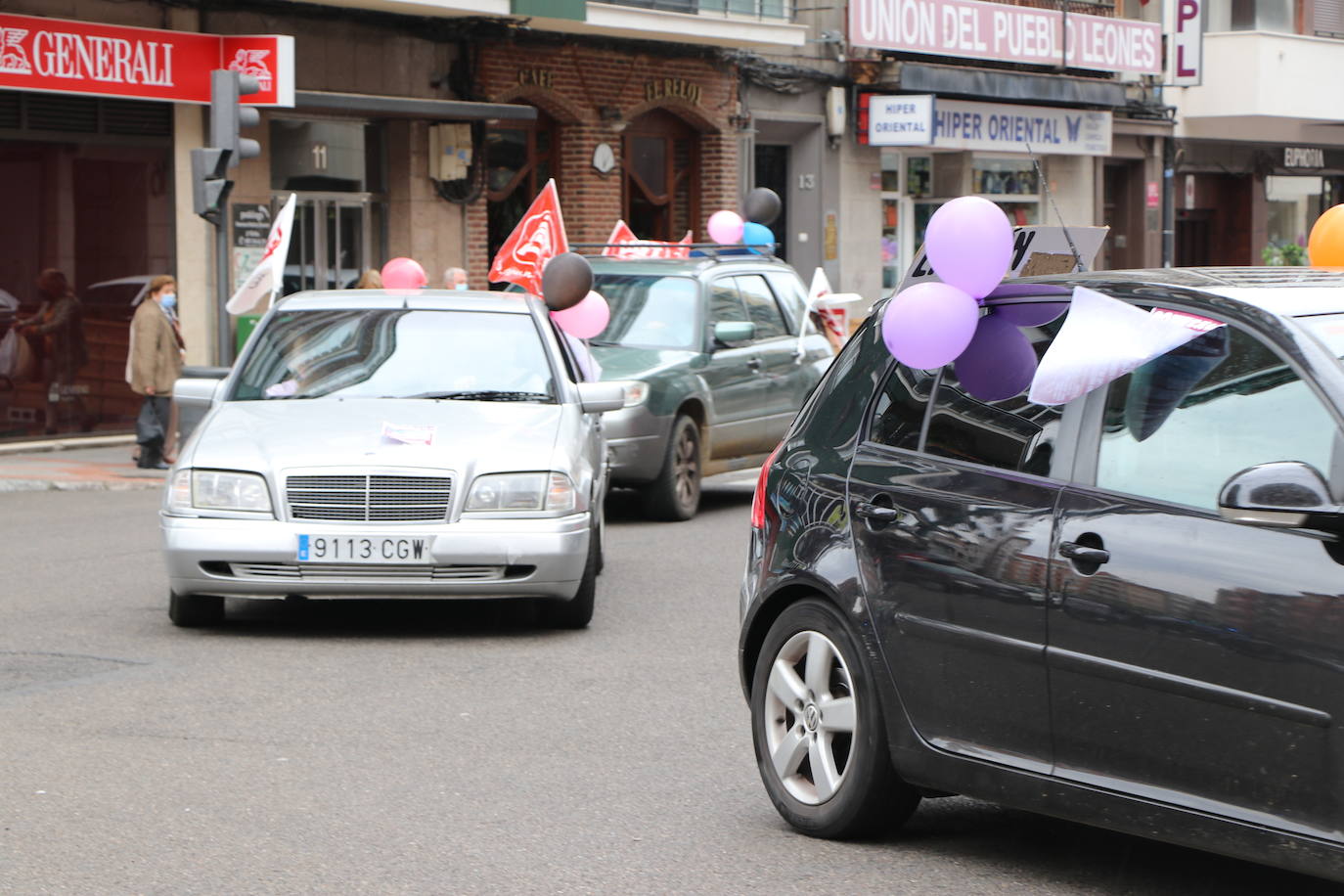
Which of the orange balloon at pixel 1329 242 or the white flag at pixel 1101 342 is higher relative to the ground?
the orange balloon at pixel 1329 242

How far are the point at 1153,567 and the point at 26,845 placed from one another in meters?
3.12

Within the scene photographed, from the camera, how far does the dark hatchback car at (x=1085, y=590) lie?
14.4ft

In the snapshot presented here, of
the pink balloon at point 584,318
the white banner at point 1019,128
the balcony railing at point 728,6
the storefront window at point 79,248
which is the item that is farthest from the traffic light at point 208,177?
the white banner at point 1019,128

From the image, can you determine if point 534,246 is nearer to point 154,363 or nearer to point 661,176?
point 154,363

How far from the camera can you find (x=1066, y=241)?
6.16m

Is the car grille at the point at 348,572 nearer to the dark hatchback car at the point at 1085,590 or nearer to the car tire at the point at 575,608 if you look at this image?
the car tire at the point at 575,608

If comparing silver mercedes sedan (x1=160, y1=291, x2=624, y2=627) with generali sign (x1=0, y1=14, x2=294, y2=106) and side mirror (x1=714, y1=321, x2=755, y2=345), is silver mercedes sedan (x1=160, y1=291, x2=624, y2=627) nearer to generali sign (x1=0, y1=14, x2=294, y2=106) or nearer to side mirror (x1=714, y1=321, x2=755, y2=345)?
side mirror (x1=714, y1=321, x2=755, y2=345)

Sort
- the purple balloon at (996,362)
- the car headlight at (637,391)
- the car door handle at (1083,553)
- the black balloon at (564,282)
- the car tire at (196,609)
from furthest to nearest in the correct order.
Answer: the car headlight at (637,391), the black balloon at (564,282), the car tire at (196,609), the purple balloon at (996,362), the car door handle at (1083,553)

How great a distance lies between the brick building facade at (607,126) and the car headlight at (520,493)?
1699 centimetres

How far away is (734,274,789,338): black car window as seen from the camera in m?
15.8

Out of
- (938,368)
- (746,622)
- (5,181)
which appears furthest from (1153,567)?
(5,181)

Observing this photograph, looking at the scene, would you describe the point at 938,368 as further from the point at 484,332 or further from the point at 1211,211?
the point at 1211,211

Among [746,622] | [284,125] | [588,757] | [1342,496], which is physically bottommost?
[588,757]

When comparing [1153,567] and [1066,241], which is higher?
[1066,241]
